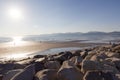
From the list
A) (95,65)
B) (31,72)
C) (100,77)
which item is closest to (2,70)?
(31,72)

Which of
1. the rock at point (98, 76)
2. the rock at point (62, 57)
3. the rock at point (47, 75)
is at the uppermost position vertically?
the rock at point (98, 76)

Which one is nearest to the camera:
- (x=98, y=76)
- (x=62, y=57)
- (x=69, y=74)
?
(x=98, y=76)

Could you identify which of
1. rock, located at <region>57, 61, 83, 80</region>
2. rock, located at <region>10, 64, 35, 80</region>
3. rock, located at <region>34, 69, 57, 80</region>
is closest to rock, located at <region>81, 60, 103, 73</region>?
rock, located at <region>57, 61, 83, 80</region>

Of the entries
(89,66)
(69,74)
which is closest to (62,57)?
(89,66)

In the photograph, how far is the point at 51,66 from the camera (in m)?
6.67

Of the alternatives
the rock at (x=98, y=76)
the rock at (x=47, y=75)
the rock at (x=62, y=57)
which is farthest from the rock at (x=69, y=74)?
the rock at (x=62, y=57)

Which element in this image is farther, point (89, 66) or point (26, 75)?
point (89, 66)

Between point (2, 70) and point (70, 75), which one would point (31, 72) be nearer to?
point (70, 75)

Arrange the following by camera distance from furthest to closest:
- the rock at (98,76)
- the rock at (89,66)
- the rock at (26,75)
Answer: the rock at (89,66) < the rock at (26,75) < the rock at (98,76)

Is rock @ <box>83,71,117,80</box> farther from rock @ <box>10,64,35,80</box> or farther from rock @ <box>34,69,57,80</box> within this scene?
rock @ <box>10,64,35,80</box>

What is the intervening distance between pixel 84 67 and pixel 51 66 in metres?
1.32

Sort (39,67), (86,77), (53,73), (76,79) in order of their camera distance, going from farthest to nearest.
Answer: (39,67) < (53,73) < (76,79) < (86,77)

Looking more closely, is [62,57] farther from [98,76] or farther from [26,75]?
[98,76]

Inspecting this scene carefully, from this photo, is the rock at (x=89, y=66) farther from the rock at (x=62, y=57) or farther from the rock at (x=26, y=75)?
the rock at (x=62, y=57)
